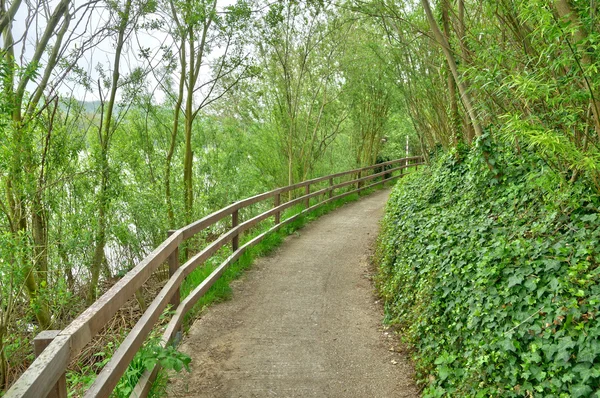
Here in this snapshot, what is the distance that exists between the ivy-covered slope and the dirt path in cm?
34

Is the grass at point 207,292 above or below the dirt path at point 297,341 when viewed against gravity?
above

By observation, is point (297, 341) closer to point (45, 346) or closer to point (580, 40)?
point (45, 346)

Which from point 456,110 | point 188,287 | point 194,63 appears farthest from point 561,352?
point 194,63

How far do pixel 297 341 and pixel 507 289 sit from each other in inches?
82.4

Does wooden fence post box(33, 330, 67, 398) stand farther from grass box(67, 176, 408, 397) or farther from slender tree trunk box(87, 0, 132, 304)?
slender tree trunk box(87, 0, 132, 304)

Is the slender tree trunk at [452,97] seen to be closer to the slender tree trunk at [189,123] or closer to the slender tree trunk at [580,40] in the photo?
the slender tree trunk at [580,40]

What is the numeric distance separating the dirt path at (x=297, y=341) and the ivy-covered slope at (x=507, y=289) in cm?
34

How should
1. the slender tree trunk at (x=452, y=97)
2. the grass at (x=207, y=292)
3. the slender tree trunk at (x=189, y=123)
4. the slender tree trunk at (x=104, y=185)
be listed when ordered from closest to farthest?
the grass at (x=207, y=292)
the slender tree trunk at (x=452, y=97)
the slender tree trunk at (x=104, y=185)
the slender tree trunk at (x=189, y=123)

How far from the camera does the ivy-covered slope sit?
Result: 260cm

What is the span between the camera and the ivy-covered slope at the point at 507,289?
2603 mm

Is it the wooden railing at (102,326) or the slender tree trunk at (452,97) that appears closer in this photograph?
the wooden railing at (102,326)

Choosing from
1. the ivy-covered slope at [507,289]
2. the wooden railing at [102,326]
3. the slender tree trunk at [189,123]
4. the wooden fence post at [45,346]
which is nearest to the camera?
the wooden railing at [102,326]

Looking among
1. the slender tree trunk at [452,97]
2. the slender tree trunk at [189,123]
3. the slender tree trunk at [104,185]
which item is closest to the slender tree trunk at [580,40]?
the slender tree trunk at [452,97]

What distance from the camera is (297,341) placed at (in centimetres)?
434
